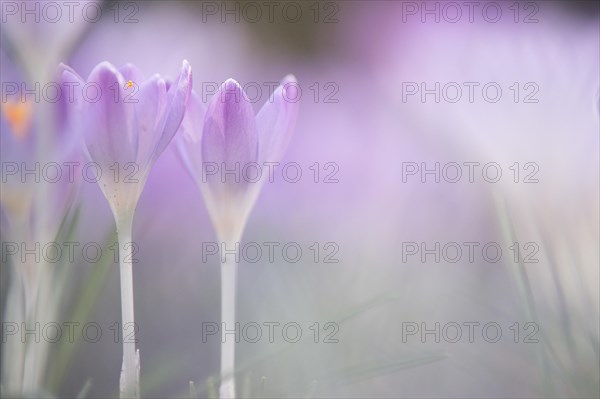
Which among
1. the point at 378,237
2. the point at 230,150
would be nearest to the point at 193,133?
the point at 230,150

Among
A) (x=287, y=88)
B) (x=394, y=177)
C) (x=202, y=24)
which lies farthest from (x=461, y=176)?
(x=202, y=24)

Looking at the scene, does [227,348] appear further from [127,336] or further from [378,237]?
[378,237]

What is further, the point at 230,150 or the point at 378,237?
the point at 378,237

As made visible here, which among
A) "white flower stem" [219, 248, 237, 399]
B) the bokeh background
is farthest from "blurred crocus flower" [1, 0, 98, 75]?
"white flower stem" [219, 248, 237, 399]

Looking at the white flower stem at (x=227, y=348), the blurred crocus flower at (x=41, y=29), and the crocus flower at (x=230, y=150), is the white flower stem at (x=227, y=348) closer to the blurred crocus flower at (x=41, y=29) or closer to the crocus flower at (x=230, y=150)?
the crocus flower at (x=230, y=150)

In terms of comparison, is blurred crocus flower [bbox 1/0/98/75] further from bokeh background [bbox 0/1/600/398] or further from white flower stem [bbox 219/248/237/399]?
white flower stem [bbox 219/248/237/399]
